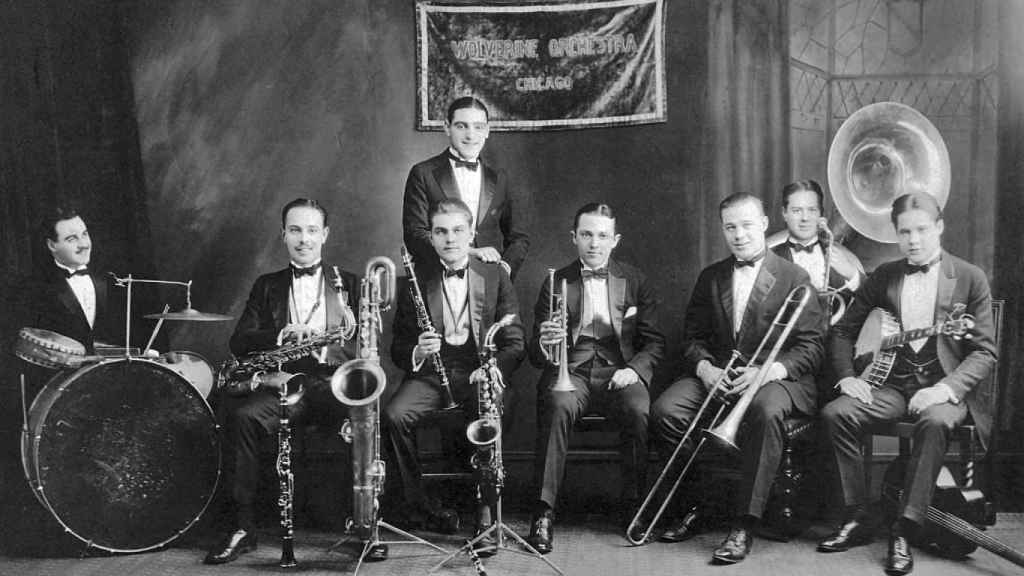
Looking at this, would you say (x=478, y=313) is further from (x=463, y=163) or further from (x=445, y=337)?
(x=463, y=163)

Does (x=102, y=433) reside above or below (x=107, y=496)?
above

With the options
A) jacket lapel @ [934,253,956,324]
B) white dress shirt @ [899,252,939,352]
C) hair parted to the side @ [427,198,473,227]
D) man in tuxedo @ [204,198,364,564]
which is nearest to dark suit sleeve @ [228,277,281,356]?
man in tuxedo @ [204,198,364,564]

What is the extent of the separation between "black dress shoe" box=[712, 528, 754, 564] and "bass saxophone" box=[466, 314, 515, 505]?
107cm

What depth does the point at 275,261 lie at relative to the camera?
6.05 m

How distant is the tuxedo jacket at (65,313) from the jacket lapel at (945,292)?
14.2ft

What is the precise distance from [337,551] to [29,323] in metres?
2.10

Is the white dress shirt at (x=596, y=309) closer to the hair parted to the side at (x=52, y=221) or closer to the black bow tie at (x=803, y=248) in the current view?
the black bow tie at (x=803, y=248)

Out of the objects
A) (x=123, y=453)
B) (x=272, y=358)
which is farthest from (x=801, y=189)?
(x=123, y=453)

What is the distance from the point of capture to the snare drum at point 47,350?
4.68 m

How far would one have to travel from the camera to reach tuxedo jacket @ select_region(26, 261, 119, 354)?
503 centimetres

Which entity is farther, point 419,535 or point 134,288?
point 134,288

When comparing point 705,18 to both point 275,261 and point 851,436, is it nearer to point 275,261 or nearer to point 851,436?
point 851,436

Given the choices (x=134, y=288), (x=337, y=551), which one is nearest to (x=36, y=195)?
(x=134, y=288)

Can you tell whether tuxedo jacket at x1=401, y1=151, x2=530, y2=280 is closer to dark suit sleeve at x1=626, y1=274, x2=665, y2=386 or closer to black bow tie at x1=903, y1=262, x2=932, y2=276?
dark suit sleeve at x1=626, y1=274, x2=665, y2=386
